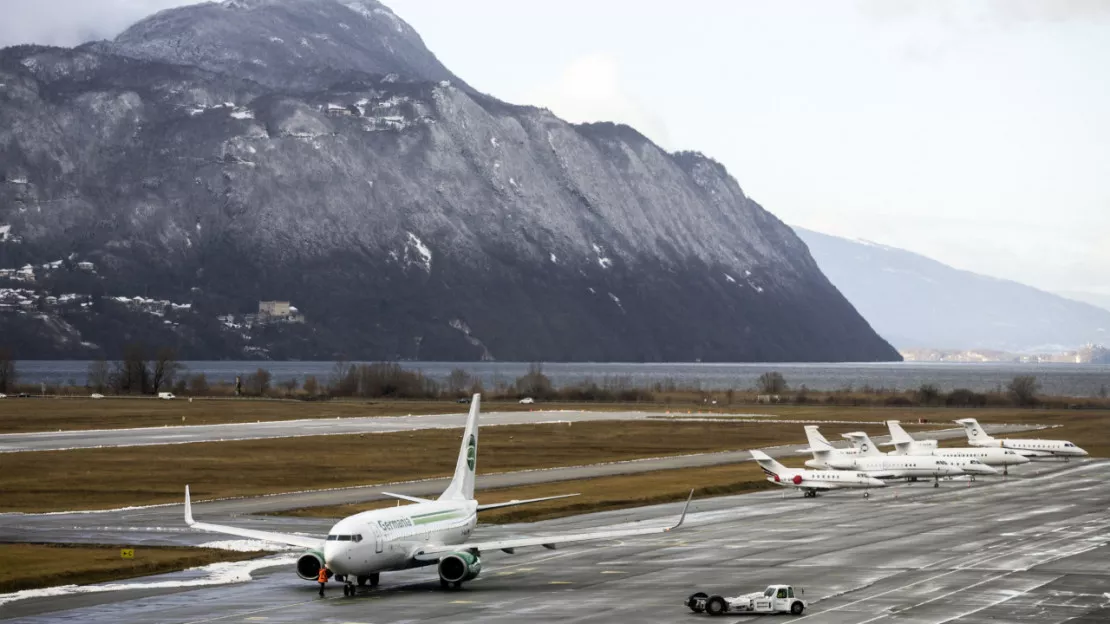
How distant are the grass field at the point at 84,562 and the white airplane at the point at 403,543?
229 inches

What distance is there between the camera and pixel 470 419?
234ft

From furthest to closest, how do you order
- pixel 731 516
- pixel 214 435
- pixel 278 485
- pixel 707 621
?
1. pixel 214 435
2. pixel 278 485
3. pixel 731 516
4. pixel 707 621

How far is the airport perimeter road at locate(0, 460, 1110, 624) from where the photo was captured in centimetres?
5588

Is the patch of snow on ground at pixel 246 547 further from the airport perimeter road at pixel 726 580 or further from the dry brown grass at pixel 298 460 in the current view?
the dry brown grass at pixel 298 460

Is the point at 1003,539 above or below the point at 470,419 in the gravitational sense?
below

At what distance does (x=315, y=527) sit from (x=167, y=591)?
2155 centimetres

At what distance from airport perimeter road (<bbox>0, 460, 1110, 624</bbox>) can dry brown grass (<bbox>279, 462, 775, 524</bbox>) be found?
3822mm

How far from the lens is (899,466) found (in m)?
123

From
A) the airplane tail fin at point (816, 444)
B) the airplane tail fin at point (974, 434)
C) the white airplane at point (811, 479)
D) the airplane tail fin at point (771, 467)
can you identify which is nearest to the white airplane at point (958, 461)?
the airplane tail fin at point (816, 444)

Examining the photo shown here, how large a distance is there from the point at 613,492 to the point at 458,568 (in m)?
48.1

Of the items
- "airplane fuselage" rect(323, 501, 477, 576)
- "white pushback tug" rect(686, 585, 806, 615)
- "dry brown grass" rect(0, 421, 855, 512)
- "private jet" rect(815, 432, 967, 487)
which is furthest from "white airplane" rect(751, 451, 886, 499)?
"white pushback tug" rect(686, 585, 806, 615)

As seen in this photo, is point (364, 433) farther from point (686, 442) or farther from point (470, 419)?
point (470, 419)

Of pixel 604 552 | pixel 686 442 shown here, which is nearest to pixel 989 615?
pixel 604 552

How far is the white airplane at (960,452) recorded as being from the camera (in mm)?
132500
